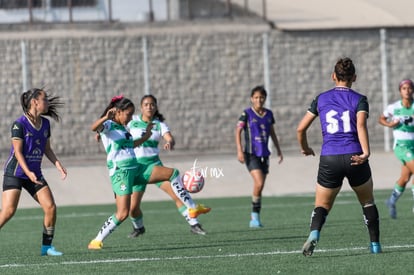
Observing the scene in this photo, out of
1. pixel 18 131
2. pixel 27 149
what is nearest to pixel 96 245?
pixel 27 149

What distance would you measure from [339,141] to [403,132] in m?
6.21

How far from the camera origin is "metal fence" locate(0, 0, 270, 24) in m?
31.7

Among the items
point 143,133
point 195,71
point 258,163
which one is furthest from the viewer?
point 195,71

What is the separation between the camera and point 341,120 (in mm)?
11758

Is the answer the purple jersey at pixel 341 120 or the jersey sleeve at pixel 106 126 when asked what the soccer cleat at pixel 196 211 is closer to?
the jersey sleeve at pixel 106 126

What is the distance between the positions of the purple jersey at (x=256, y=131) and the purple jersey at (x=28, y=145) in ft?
16.2

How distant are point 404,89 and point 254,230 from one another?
314cm

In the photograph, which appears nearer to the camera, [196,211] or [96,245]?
[96,245]

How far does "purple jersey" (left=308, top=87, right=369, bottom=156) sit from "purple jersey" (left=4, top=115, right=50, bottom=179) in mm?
3306

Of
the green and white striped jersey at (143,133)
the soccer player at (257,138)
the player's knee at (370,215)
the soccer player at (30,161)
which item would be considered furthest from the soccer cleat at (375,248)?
the soccer player at (257,138)

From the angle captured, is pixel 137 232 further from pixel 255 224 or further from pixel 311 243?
Result: pixel 311 243

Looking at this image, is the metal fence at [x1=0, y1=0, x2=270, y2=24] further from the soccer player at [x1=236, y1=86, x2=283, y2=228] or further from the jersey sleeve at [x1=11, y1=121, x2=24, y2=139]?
the jersey sleeve at [x1=11, y1=121, x2=24, y2=139]

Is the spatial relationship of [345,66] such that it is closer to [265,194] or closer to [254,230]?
[254,230]

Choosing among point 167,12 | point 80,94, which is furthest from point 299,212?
point 167,12
